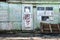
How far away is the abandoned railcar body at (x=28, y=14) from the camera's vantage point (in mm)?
13617

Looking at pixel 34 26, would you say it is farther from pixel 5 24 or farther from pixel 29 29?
pixel 5 24

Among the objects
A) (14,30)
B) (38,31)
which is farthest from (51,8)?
(14,30)

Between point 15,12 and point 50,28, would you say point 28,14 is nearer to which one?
point 15,12

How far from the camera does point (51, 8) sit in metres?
13.7

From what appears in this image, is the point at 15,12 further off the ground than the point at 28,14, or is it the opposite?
the point at 15,12

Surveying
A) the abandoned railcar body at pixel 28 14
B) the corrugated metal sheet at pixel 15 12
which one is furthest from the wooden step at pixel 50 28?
the corrugated metal sheet at pixel 15 12

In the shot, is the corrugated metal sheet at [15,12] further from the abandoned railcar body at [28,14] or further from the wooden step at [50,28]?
the wooden step at [50,28]

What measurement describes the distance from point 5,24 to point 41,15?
2.26 metres

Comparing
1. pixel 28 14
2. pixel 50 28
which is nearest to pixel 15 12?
pixel 28 14

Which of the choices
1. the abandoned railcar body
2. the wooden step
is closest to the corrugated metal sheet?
the abandoned railcar body

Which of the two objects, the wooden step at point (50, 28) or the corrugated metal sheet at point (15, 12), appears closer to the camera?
the wooden step at point (50, 28)

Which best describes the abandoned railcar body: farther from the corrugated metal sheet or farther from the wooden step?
the wooden step

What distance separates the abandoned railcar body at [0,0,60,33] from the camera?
13.6 metres

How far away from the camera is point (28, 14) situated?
536 inches
